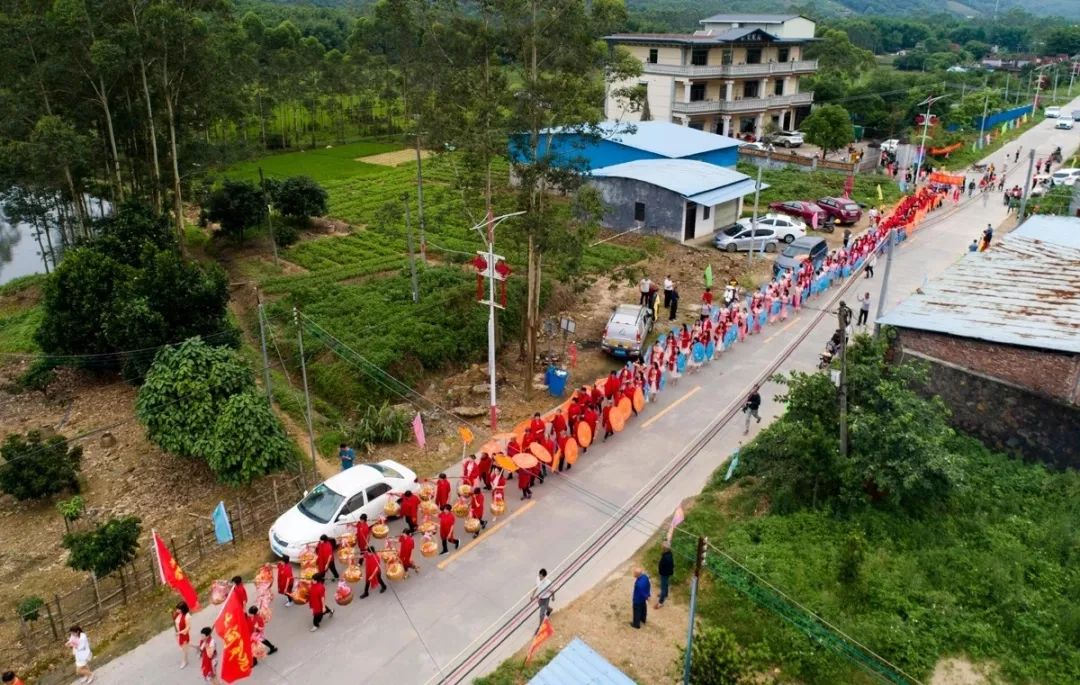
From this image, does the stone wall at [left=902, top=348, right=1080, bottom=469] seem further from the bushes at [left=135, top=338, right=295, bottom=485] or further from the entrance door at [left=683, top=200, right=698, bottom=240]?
the entrance door at [left=683, top=200, right=698, bottom=240]

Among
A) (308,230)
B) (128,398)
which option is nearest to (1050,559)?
(128,398)

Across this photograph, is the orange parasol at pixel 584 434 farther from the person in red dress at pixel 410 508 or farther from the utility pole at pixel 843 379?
the utility pole at pixel 843 379

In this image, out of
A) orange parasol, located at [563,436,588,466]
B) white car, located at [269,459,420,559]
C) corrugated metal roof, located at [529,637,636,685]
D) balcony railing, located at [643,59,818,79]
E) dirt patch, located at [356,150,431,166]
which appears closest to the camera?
corrugated metal roof, located at [529,637,636,685]

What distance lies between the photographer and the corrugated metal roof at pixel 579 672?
29.4ft

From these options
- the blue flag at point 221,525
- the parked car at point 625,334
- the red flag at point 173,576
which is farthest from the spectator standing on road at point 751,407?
the red flag at point 173,576

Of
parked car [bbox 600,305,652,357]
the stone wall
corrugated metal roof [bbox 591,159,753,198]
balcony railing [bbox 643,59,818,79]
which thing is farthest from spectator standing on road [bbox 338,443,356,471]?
balcony railing [bbox 643,59,818,79]

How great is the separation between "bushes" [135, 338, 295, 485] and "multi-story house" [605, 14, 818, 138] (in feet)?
124

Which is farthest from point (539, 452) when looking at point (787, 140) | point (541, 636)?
point (787, 140)

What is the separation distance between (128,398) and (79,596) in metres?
7.62

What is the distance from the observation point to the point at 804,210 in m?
34.6

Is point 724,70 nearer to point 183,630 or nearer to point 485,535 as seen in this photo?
point 485,535

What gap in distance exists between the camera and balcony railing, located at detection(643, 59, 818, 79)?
165 ft

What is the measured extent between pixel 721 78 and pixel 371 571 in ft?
154

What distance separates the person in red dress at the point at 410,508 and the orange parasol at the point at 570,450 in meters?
3.37
